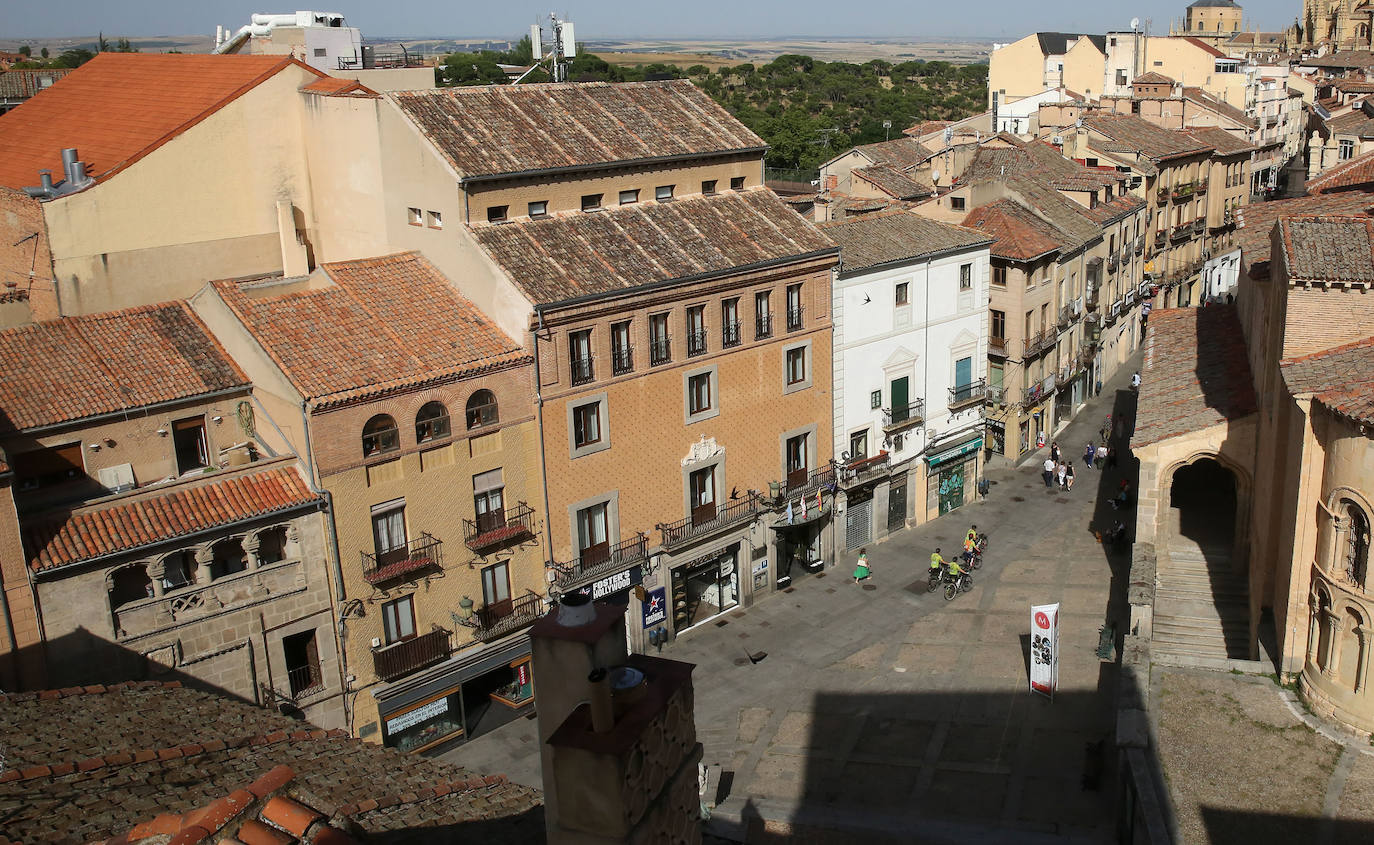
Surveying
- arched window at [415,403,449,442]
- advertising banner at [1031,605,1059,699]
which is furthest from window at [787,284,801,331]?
arched window at [415,403,449,442]

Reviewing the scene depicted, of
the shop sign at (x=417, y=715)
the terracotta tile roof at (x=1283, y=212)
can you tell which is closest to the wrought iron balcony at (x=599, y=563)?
the shop sign at (x=417, y=715)

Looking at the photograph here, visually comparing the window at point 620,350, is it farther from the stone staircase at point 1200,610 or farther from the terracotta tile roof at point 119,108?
the stone staircase at point 1200,610

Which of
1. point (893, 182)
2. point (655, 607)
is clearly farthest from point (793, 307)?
point (893, 182)

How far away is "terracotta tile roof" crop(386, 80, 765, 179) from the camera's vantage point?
36.7m

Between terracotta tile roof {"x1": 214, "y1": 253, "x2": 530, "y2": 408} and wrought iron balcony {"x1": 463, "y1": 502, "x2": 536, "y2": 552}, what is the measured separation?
437cm

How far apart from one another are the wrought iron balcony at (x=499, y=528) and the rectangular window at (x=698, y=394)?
276 inches

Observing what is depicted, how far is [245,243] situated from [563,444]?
1432 centimetres

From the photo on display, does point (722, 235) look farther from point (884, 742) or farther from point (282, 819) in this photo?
point (282, 819)

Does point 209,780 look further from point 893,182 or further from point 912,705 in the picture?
point 893,182

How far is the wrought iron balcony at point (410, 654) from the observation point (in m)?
32.6

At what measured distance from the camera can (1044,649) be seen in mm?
33969

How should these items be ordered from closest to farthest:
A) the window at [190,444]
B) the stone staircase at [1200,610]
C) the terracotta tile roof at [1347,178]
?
the stone staircase at [1200,610] < the window at [190,444] < the terracotta tile roof at [1347,178]

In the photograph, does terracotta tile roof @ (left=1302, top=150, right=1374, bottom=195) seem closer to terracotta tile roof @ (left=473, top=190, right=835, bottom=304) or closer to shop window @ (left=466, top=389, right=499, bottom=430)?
terracotta tile roof @ (left=473, top=190, right=835, bottom=304)

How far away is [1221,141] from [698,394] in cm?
6274
